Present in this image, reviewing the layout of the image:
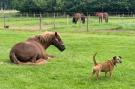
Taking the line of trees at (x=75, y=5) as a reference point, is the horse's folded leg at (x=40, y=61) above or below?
below

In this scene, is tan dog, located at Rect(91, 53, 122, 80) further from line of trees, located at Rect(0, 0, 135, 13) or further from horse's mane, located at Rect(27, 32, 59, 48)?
line of trees, located at Rect(0, 0, 135, 13)

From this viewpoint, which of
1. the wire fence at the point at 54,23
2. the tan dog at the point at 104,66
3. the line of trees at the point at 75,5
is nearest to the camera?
the tan dog at the point at 104,66

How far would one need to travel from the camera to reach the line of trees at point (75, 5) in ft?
264

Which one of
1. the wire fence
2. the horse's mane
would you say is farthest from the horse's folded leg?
the wire fence

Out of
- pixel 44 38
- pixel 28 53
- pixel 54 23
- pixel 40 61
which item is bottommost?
pixel 40 61

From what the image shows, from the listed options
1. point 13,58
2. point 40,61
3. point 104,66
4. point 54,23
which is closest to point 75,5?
point 54,23

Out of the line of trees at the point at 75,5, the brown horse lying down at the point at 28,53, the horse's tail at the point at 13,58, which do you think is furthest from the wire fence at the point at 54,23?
the horse's tail at the point at 13,58

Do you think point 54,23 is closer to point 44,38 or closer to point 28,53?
point 44,38

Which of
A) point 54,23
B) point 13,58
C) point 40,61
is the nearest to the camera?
point 13,58

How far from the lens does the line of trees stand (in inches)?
3172

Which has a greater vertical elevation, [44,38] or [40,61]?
[44,38]

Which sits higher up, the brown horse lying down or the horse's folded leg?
the brown horse lying down

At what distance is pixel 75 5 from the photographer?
8681cm

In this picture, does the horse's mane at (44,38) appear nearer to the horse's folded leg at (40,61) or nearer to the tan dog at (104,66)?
the horse's folded leg at (40,61)
